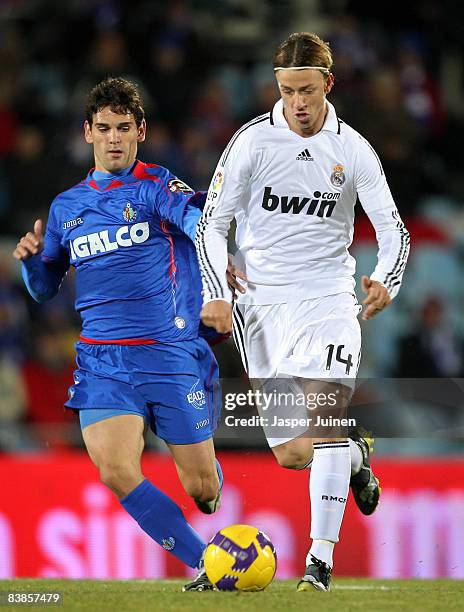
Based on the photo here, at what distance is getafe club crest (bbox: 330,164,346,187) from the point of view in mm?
6160

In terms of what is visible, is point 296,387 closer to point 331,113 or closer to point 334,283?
point 334,283

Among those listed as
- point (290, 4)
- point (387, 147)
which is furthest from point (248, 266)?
point (290, 4)

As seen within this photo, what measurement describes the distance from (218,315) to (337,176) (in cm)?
94

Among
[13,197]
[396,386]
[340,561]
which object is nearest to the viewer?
[340,561]

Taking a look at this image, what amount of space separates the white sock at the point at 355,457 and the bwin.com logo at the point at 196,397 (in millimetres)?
761

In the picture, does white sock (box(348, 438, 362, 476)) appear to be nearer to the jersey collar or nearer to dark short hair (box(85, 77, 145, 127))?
the jersey collar

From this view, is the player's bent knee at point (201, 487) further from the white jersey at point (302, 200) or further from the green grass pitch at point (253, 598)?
the white jersey at point (302, 200)

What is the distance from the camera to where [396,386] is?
31.9ft

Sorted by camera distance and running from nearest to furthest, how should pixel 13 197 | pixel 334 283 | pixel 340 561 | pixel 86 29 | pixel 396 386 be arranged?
pixel 334 283 → pixel 340 561 → pixel 396 386 → pixel 13 197 → pixel 86 29

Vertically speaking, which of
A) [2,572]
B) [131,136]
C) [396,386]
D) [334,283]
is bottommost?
Answer: [2,572]

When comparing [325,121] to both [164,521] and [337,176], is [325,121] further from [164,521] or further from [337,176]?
[164,521]

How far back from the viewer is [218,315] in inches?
226

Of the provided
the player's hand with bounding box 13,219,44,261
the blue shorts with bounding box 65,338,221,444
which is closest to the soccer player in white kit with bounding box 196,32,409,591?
the blue shorts with bounding box 65,338,221,444

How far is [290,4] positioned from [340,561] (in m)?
7.13
